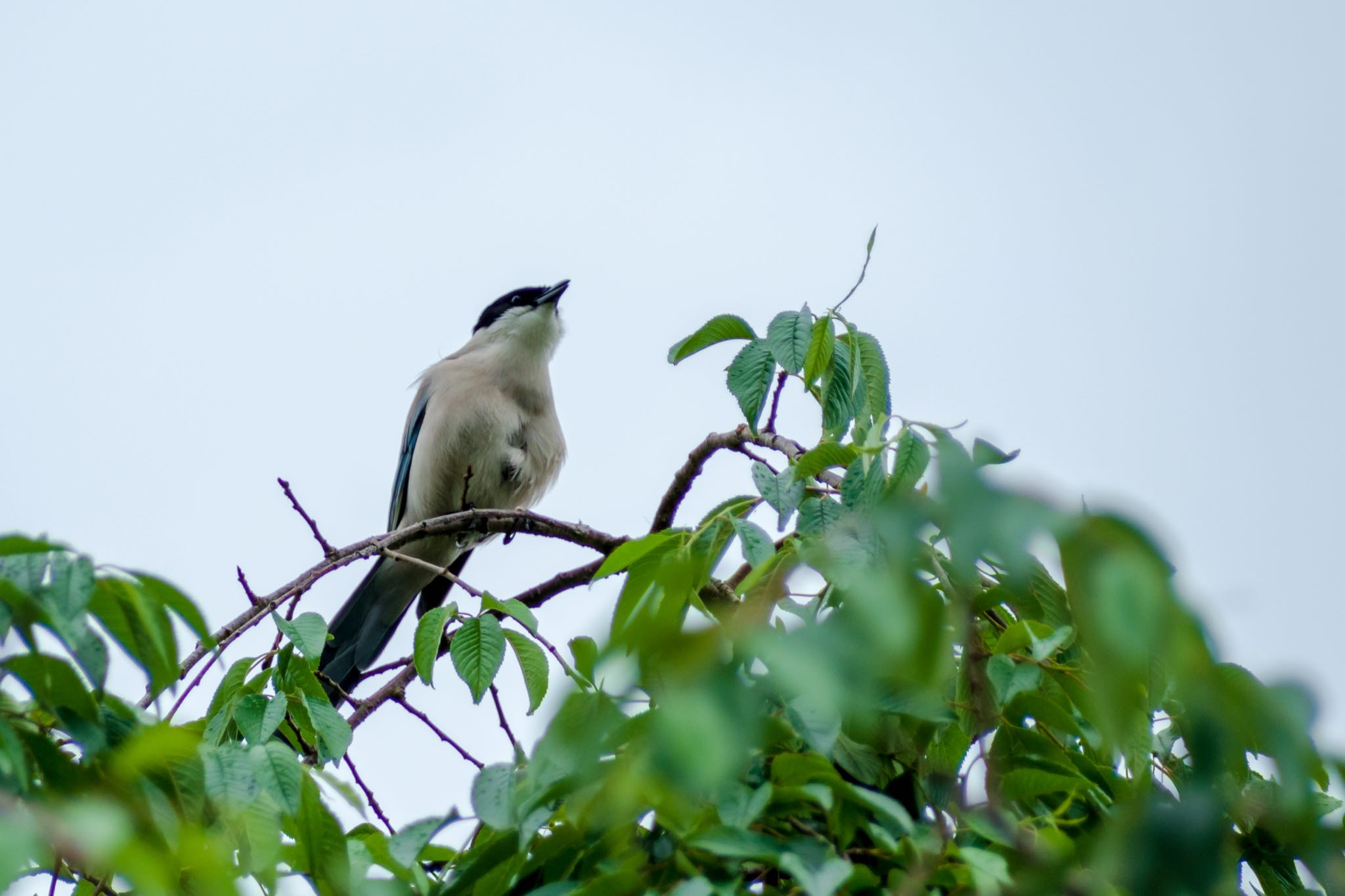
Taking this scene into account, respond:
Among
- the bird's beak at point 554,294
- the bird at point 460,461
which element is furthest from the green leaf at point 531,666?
the bird's beak at point 554,294

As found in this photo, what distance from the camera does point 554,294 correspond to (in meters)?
6.79

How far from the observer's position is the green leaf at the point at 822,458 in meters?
2.04

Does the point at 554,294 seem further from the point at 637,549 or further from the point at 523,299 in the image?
the point at 637,549

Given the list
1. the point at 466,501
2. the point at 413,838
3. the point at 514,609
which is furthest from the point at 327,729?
the point at 466,501

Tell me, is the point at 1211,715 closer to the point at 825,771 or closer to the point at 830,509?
the point at 825,771

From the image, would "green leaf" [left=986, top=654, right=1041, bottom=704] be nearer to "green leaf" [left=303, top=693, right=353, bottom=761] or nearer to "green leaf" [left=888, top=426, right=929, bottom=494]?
"green leaf" [left=888, top=426, right=929, bottom=494]

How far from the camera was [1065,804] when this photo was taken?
1.64 metres

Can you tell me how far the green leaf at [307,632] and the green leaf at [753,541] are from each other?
91cm

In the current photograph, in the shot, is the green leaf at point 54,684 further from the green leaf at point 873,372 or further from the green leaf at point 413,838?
the green leaf at point 873,372

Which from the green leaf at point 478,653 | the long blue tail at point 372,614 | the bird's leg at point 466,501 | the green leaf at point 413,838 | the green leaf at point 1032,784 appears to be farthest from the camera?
the long blue tail at point 372,614

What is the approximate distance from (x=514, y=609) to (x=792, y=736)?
854 millimetres

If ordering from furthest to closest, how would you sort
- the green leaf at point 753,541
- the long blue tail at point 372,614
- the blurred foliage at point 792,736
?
1. the long blue tail at point 372,614
2. the green leaf at point 753,541
3. the blurred foliage at point 792,736

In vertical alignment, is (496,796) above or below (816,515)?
below

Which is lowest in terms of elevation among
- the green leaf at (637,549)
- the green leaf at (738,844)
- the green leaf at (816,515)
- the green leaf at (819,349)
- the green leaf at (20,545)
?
the green leaf at (738,844)
